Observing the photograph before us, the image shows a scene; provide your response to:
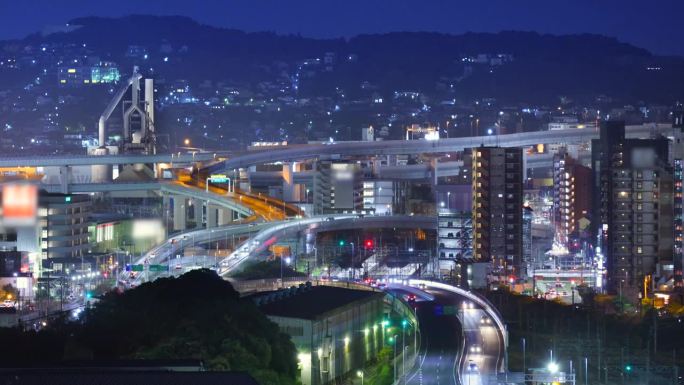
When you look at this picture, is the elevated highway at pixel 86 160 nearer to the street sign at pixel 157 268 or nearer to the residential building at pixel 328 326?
the street sign at pixel 157 268

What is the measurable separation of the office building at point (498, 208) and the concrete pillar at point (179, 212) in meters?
8.06

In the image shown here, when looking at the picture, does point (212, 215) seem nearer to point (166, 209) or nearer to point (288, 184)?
point (166, 209)

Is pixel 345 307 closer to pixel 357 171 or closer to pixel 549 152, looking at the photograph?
pixel 357 171

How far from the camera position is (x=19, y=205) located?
57.9 feet

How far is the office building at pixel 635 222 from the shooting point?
1838 centimetres

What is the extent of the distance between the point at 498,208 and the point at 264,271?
3777mm

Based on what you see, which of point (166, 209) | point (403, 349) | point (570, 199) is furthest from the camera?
point (166, 209)

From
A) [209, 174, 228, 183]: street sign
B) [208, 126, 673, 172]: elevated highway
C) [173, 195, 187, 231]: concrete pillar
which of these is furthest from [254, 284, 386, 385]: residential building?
[208, 126, 673, 172]: elevated highway

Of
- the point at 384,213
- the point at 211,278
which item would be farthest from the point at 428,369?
the point at 384,213

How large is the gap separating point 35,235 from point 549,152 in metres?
22.2

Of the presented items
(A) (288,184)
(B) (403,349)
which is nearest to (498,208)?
(B) (403,349)

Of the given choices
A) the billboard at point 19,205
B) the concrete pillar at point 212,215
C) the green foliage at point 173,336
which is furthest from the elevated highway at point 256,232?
the green foliage at point 173,336

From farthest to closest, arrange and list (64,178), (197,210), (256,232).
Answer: (197,210) < (64,178) < (256,232)

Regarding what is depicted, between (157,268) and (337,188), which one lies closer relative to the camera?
(157,268)
